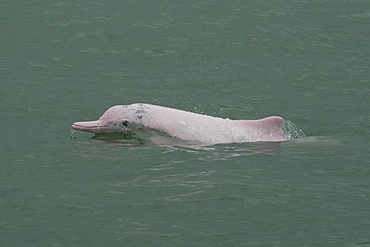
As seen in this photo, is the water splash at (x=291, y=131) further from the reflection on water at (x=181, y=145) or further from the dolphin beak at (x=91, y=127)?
the dolphin beak at (x=91, y=127)

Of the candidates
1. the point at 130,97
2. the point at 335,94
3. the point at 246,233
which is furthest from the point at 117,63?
the point at 246,233

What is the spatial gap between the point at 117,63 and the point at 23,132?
7206 mm

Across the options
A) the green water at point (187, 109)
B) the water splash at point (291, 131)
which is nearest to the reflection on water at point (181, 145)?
the green water at point (187, 109)

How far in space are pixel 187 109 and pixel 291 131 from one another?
338 cm

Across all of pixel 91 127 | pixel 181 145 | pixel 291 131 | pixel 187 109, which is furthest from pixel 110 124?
pixel 291 131

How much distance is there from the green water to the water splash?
0.27 m

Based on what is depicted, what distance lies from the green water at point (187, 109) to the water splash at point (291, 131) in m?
0.27

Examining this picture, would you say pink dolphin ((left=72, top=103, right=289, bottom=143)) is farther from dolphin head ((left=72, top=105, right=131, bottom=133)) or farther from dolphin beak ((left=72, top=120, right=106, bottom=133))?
dolphin beak ((left=72, top=120, right=106, bottom=133))

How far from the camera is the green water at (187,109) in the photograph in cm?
1212

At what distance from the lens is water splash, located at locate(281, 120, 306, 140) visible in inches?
703

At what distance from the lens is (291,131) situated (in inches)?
720

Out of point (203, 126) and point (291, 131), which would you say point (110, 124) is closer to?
point (203, 126)

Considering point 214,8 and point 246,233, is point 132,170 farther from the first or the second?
point 214,8

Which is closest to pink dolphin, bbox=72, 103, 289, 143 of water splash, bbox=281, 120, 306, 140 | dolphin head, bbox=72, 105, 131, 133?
dolphin head, bbox=72, 105, 131, 133
